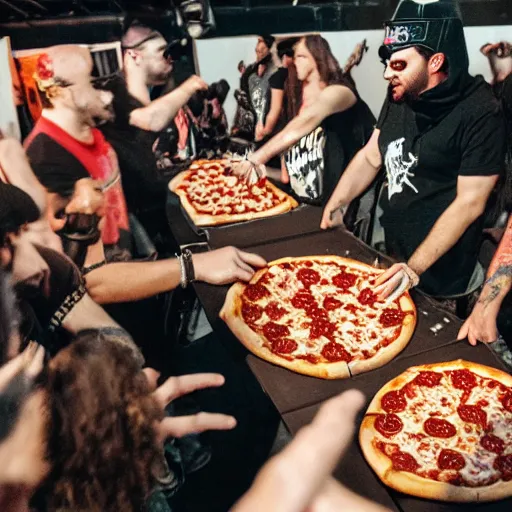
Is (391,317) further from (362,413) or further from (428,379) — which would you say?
(362,413)

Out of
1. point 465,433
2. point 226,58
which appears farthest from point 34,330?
point 465,433

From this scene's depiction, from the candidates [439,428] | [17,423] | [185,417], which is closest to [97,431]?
[17,423]

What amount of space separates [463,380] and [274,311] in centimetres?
104

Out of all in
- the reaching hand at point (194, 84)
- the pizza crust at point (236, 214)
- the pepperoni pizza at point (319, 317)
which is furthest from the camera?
the pizza crust at point (236, 214)

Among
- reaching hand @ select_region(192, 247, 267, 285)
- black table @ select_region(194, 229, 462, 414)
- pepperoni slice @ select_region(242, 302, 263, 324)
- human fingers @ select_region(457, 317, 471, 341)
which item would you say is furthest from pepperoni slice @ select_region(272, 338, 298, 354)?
human fingers @ select_region(457, 317, 471, 341)

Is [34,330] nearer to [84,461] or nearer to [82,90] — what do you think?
[84,461]

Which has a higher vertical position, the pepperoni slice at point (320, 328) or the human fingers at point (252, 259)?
the human fingers at point (252, 259)

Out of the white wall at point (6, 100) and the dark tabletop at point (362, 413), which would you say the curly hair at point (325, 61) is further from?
the dark tabletop at point (362, 413)

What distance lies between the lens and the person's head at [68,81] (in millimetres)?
1597

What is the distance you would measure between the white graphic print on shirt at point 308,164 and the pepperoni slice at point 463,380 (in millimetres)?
1471

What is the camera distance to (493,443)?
1871 millimetres

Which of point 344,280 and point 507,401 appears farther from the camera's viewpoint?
point 344,280

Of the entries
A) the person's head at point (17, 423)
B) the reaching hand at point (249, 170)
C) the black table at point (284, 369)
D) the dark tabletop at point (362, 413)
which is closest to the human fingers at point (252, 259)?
the black table at point (284, 369)

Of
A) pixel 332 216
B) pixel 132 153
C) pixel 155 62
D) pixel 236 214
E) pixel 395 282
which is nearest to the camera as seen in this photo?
pixel 155 62
